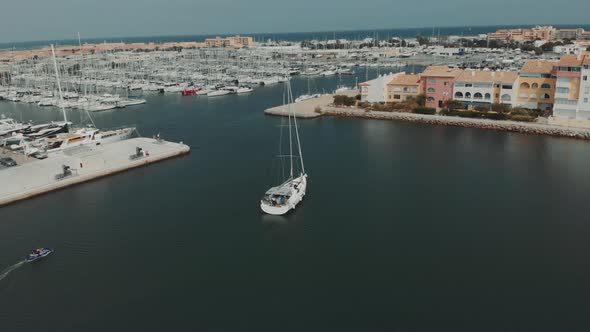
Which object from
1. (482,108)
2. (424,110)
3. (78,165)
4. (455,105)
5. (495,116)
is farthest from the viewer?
(424,110)

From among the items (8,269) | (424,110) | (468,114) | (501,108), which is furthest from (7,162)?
(501,108)

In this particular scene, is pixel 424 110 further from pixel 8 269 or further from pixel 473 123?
pixel 8 269

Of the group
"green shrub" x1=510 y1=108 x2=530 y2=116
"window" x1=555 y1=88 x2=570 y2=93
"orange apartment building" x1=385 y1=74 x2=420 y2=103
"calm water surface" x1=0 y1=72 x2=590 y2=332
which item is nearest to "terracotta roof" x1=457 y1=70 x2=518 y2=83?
"green shrub" x1=510 y1=108 x2=530 y2=116

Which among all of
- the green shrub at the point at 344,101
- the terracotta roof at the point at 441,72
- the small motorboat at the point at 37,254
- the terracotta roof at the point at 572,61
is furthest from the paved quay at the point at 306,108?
the small motorboat at the point at 37,254

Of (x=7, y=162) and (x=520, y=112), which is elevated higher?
(x=520, y=112)

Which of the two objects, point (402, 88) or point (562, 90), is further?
point (402, 88)

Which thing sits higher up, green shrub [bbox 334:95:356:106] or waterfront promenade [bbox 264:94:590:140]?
green shrub [bbox 334:95:356:106]

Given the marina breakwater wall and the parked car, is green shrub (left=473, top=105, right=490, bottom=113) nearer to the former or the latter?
the marina breakwater wall

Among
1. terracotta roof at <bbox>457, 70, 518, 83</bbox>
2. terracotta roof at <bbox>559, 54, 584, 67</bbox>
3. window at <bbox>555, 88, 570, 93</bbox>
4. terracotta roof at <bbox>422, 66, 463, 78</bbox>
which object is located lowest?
window at <bbox>555, 88, 570, 93</bbox>
